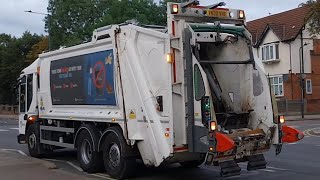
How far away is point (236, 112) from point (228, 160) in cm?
133

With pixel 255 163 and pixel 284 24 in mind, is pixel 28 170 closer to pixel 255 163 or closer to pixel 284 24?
pixel 255 163

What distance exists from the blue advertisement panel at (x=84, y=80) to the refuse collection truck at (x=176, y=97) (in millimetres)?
26

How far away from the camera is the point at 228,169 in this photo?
916 centimetres

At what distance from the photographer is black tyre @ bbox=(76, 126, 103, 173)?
1152cm

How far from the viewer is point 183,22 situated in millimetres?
9406

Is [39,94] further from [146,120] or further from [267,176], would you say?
[267,176]

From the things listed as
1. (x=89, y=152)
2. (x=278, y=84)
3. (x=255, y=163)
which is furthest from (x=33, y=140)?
(x=278, y=84)

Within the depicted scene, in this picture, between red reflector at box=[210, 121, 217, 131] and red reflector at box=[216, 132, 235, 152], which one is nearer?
red reflector at box=[216, 132, 235, 152]

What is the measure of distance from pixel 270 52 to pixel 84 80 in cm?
3625

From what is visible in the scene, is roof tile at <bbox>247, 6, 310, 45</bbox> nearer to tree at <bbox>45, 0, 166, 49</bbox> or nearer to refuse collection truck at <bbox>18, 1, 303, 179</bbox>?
tree at <bbox>45, 0, 166, 49</bbox>

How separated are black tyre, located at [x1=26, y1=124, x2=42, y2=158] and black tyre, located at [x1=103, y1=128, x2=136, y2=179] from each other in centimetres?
441

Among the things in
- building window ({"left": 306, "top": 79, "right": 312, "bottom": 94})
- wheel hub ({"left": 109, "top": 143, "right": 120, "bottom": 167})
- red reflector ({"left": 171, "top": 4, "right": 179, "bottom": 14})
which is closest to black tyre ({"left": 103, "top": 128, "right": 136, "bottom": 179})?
wheel hub ({"left": 109, "top": 143, "right": 120, "bottom": 167})

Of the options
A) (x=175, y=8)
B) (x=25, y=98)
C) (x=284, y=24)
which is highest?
(x=284, y=24)

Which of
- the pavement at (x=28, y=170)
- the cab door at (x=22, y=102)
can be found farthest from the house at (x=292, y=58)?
the pavement at (x=28, y=170)
